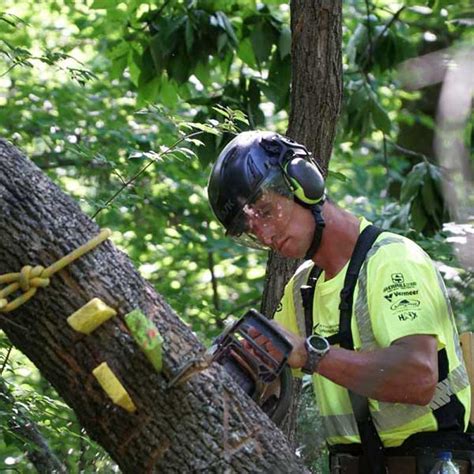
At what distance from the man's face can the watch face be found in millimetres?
515

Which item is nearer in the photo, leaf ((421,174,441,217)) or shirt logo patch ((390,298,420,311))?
shirt logo patch ((390,298,420,311))

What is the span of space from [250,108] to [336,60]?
112 cm

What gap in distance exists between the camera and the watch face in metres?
2.87

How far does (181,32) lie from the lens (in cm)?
543

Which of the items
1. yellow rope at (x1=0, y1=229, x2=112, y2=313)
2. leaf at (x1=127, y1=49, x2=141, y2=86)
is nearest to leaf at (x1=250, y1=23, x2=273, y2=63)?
leaf at (x1=127, y1=49, x2=141, y2=86)

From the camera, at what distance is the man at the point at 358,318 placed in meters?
2.94

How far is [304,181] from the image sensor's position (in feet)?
10.8

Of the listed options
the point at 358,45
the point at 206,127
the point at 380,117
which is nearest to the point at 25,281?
the point at 206,127

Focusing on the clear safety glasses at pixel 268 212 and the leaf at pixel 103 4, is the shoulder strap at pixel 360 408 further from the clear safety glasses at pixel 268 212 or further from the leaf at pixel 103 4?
the leaf at pixel 103 4

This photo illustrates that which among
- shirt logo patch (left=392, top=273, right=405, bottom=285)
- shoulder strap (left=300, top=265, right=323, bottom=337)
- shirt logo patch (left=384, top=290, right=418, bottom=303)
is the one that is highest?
shirt logo patch (left=392, top=273, right=405, bottom=285)

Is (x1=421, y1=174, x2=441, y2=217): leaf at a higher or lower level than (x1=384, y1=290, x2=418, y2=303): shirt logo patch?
lower

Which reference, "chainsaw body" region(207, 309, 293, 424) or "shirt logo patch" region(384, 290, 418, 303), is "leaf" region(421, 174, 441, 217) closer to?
"shirt logo patch" region(384, 290, 418, 303)

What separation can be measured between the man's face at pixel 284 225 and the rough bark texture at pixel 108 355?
910mm

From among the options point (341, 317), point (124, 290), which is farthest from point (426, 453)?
point (124, 290)
